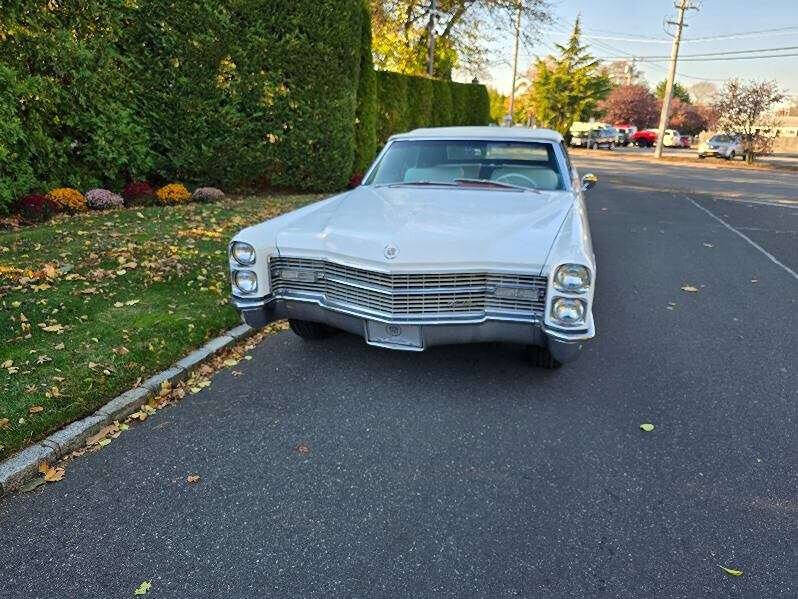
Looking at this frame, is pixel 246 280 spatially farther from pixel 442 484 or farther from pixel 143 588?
pixel 143 588

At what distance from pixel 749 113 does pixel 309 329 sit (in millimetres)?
28462

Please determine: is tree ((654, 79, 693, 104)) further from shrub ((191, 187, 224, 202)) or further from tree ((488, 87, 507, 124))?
shrub ((191, 187, 224, 202))

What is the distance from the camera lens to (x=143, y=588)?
2125 millimetres

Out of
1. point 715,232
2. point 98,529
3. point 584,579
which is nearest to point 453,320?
point 584,579

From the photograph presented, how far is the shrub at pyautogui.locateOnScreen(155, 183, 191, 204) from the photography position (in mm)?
9086

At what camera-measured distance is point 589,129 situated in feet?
139

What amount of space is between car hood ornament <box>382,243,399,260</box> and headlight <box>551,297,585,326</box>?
92cm

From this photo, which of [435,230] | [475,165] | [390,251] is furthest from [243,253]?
[475,165]

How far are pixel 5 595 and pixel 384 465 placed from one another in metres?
1.60

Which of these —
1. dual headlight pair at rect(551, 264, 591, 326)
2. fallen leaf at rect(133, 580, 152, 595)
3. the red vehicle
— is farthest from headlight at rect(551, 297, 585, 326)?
the red vehicle

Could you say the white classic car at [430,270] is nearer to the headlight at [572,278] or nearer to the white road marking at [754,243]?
the headlight at [572,278]

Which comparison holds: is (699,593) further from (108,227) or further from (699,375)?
(108,227)

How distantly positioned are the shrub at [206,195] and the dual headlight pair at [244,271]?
251 inches

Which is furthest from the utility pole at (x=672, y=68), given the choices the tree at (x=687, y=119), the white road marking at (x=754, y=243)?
the tree at (x=687, y=119)
